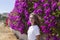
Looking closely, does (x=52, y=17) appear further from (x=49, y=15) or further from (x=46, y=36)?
(x=46, y=36)

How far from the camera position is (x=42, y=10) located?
730 cm

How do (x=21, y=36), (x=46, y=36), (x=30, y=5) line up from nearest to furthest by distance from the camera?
(x=46, y=36), (x=30, y=5), (x=21, y=36)

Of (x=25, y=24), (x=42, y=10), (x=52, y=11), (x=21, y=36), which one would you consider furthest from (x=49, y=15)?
(x=21, y=36)

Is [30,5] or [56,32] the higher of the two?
[30,5]

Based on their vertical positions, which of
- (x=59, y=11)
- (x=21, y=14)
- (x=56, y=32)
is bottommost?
(x=56, y=32)

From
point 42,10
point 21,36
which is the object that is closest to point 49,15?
point 42,10

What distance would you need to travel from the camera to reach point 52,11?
22.0 ft

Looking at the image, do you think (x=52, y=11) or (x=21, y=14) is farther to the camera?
(x=21, y=14)

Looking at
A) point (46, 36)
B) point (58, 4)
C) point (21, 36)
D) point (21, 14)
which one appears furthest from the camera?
point (21, 36)

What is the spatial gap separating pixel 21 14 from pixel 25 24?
1.17ft

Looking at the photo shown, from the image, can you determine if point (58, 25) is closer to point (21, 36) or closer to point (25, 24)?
point (25, 24)

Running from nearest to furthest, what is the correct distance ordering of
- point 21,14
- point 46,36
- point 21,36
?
point 46,36, point 21,14, point 21,36

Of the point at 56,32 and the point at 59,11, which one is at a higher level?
the point at 59,11

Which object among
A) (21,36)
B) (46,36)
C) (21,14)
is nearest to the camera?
(46,36)
